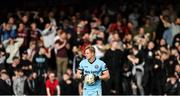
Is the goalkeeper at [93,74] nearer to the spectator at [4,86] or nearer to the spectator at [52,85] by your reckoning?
the spectator at [52,85]

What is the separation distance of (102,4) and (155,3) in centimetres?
214

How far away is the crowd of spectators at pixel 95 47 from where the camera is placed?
20.4 m

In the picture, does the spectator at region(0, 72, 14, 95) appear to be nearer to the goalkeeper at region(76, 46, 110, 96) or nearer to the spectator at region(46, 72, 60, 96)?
the spectator at region(46, 72, 60, 96)

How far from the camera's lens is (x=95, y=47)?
21016mm

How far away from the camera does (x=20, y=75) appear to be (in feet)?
65.5

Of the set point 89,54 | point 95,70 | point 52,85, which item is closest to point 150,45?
point 52,85

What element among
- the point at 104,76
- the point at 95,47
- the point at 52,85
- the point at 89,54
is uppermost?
the point at 89,54

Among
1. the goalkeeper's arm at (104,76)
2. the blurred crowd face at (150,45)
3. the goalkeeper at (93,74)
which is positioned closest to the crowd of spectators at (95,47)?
the blurred crowd face at (150,45)

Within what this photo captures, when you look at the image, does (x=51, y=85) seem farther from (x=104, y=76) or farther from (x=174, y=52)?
(x=104, y=76)

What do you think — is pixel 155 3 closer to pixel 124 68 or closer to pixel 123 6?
pixel 123 6

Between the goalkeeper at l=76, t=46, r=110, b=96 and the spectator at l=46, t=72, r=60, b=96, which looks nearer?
the goalkeeper at l=76, t=46, r=110, b=96

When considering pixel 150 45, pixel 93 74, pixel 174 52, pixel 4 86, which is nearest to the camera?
pixel 93 74

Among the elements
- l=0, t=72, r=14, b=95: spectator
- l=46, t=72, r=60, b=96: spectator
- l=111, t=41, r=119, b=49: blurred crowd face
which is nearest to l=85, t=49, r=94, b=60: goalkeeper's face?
l=46, t=72, r=60, b=96: spectator

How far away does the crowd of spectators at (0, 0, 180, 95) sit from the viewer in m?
20.4
